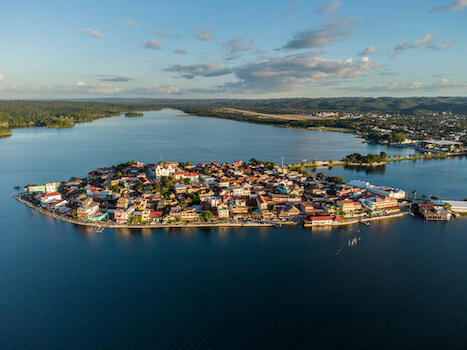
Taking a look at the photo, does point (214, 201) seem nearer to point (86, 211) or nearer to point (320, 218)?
point (320, 218)

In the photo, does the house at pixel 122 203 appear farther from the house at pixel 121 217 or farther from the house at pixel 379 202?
the house at pixel 379 202

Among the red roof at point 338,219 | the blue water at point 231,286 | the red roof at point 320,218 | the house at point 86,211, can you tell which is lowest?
the blue water at point 231,286

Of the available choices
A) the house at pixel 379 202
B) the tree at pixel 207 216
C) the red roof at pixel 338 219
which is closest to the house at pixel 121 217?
the tree at pixel 207 216

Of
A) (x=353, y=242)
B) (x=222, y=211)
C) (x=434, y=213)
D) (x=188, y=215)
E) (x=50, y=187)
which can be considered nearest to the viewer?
(x=353, y=242)

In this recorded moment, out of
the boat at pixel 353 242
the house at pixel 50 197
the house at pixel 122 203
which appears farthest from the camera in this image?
the house at pixel 50 197

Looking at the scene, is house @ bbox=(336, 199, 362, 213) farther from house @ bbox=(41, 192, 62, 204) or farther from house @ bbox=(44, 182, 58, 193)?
house @ bbox=(44, 182, 58, 193)

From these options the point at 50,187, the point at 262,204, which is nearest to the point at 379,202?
the point at 262,204

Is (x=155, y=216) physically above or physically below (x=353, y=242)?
above

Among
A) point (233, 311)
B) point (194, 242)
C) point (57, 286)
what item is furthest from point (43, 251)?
point (233, 311)
